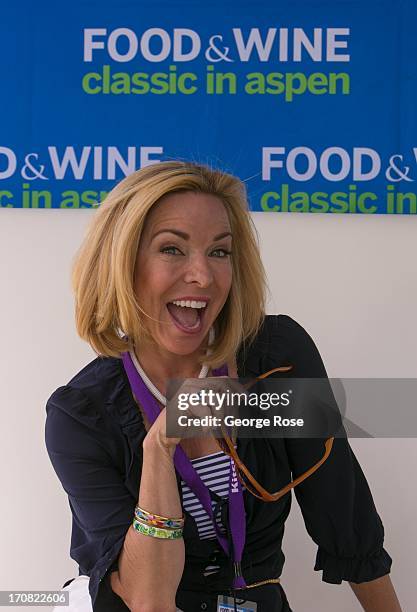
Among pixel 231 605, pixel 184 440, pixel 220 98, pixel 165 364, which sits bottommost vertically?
pixel 231 605

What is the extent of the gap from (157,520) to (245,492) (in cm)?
23

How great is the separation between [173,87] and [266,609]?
1.24 meters

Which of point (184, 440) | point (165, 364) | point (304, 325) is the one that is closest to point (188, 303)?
point (165, 364)

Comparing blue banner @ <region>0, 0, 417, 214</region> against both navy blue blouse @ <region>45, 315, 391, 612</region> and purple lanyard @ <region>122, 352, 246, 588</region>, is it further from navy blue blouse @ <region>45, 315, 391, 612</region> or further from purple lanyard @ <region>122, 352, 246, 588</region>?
purple lanyard @ <region>122, 352, 246, 588</region>

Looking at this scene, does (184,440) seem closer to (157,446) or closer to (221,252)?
(157,446)

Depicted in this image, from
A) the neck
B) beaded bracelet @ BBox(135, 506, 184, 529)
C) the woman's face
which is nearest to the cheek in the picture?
the woman's face

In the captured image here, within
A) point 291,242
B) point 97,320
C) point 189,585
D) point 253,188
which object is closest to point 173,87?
point 253,188

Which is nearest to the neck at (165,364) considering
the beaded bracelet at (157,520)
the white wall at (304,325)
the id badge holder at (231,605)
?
the beaded bracelet at (157,520)

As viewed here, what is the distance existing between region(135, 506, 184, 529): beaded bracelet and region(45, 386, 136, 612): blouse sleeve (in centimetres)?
6

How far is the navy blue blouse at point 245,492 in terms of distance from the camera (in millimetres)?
1388

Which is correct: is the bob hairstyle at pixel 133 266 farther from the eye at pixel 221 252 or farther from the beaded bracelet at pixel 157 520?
the beaded bracelet at pixel 157 520

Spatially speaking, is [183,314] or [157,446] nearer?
[157,446]

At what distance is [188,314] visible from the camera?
1.45 metres

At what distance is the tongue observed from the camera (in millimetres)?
1448
